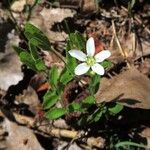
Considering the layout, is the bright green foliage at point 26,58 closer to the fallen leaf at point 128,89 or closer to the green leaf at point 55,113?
the green leaf at point 55,113

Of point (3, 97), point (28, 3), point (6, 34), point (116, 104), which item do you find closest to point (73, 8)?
point (28, 3)

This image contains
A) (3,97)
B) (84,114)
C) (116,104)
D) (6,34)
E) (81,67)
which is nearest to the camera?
(81,67)

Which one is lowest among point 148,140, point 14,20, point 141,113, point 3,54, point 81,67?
point 148,140

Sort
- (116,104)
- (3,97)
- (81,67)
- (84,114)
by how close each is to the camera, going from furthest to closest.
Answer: (3,97) < (84,114) < (116,104) < (81,67)

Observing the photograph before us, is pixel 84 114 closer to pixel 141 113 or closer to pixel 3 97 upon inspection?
pixel 141 113

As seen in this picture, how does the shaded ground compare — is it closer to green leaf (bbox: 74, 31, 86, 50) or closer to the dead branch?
the dead branch

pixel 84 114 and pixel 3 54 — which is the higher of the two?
pixel 3 54

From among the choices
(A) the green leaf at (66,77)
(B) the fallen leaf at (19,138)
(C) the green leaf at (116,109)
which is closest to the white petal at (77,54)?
(A) the green leaf at (66,77)

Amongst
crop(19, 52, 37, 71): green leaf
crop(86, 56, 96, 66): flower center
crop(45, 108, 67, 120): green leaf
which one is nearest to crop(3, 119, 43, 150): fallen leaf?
crop(45, 108, 67, 120): green leaf
